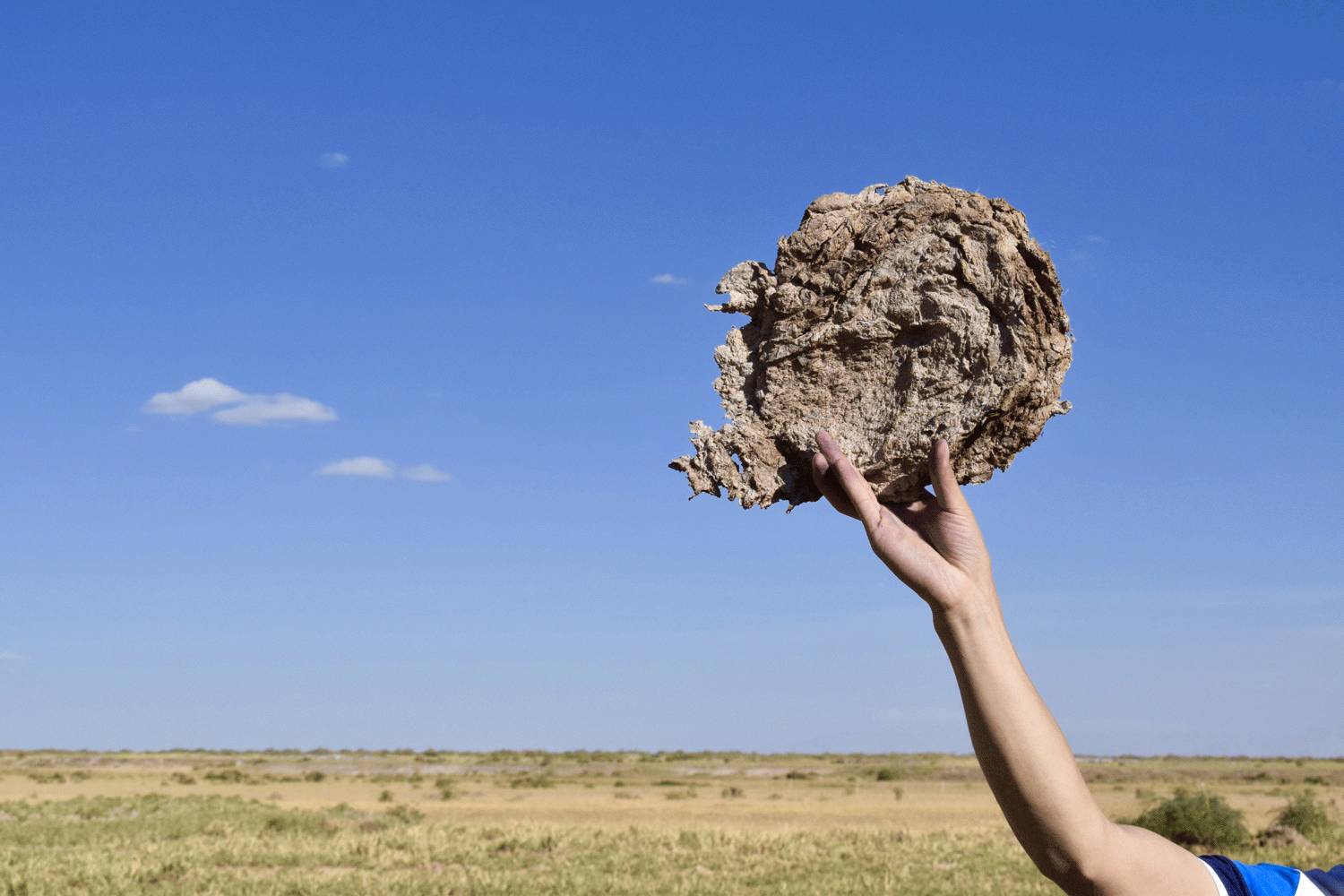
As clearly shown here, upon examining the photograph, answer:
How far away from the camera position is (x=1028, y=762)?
2.27 metres

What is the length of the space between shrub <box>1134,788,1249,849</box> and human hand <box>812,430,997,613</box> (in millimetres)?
21747

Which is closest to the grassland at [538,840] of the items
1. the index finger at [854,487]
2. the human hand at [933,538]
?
the index finger at [854,487]

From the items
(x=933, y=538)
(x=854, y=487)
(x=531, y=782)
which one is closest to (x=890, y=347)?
(x=854, y=487)

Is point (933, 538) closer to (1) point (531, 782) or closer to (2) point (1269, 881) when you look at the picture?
(2) point (1269, 881)

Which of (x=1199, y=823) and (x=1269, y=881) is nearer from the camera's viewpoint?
(x=1269, y=881)

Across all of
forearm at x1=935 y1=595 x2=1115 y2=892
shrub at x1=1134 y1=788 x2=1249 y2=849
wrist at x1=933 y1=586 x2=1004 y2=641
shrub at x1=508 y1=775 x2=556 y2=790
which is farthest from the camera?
shrub at x1=508 y1=775 x2=556 y2=790

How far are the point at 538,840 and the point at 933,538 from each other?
18.5 metres

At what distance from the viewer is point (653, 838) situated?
20.4 metres

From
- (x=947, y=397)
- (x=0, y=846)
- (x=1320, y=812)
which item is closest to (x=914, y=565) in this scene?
(x=947, y=397)

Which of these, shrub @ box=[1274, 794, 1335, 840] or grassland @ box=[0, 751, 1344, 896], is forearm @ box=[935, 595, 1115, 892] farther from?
shrub @ box=[1274, 794, 1335, 840]

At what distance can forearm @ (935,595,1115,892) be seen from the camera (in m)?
2.22

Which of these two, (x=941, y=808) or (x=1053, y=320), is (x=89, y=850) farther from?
(x=941, y=808)

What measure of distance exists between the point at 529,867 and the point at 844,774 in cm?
4303

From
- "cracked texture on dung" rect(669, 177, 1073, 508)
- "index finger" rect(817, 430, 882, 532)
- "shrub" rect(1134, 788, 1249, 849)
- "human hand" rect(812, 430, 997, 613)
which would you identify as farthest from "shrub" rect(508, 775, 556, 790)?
"human hand" rect(812, 430, 997, 613)
